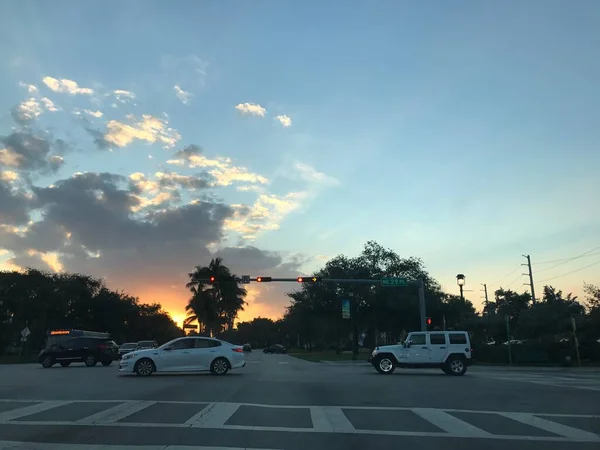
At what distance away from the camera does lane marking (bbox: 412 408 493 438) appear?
31.7 ft

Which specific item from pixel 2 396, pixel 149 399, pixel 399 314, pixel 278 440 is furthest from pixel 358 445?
pixel 399 314

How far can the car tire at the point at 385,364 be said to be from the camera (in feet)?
84.5

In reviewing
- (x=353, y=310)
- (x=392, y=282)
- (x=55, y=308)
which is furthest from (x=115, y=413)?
(x=55, y=308)

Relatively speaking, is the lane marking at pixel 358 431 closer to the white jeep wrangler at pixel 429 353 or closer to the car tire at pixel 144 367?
the car tire at pixel 144 367

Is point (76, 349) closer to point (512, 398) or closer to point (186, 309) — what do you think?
point (512, 398)

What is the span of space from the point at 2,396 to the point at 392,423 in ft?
33.0

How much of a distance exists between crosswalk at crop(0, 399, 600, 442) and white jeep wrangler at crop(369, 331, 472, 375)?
1309cm

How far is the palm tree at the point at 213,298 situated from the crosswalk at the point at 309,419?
175ft

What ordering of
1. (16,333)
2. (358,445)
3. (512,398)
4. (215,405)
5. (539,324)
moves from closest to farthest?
(358,445) < (215,405) < (512,398) < (539,324) < (16,333)

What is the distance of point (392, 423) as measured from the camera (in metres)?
10.6

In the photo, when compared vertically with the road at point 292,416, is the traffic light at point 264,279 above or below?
above

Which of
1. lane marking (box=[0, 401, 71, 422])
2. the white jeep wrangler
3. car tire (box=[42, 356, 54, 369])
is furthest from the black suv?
lane marking (box=[0, 401, 71, 422])

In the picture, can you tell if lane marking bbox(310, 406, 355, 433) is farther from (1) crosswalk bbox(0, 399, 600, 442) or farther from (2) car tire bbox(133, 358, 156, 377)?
(2) car tire bbox(133, 358, 156, 377)

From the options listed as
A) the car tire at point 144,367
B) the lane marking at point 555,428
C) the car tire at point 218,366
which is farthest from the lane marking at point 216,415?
the car tire at point 144,367
